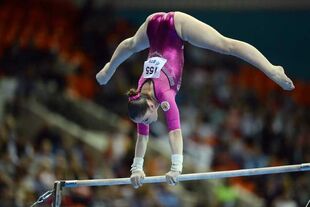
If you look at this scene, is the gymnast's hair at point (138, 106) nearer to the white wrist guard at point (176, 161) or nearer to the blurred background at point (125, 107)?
the white wrist guard at point (176, 161)

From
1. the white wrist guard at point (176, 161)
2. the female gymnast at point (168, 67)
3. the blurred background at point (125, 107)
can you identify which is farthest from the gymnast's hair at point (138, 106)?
the blurred background at point (125, 107)

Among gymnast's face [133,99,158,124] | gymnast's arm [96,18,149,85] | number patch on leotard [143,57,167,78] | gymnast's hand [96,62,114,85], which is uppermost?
gymnast's arm [96,18,149,85]

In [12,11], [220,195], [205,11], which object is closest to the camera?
[220,195]

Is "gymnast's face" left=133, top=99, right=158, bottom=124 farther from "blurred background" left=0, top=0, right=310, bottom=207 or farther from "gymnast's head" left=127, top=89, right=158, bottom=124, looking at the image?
"blurred background" left=0, top=0, right=310, bottom=207

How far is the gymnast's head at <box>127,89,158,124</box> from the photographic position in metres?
7.25

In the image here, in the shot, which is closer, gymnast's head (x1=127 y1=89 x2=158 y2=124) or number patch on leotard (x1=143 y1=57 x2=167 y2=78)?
gymnast's head (x1=127 y1=89 x2=158 y2=124)

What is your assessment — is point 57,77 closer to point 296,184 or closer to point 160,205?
point 160,205

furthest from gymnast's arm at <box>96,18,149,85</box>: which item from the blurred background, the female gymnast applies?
the blurred background

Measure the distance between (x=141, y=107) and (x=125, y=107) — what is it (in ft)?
23.3

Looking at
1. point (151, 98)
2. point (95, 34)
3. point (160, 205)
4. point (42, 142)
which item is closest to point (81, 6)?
point (95, 34)

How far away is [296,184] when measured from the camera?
40.3 feet

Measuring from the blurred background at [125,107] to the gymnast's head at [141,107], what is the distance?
3.72m

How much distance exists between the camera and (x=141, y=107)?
7.24 meters

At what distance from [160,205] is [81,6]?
20.5 ft
